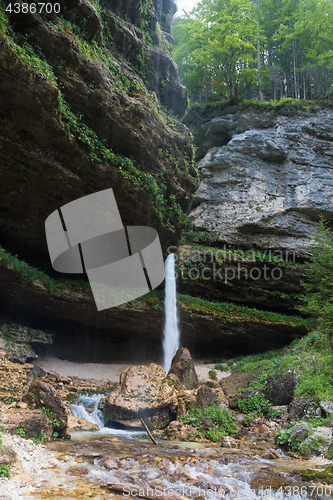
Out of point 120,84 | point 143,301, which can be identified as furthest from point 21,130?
point 143,301

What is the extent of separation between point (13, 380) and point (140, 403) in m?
4.34

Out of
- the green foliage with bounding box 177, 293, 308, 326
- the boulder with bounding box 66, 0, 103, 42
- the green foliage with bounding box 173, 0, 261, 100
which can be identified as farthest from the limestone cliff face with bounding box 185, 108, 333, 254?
the boulder with bounding box 66, 0, 103, 42

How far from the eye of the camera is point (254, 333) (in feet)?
63.8

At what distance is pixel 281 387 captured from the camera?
9641 millimetres

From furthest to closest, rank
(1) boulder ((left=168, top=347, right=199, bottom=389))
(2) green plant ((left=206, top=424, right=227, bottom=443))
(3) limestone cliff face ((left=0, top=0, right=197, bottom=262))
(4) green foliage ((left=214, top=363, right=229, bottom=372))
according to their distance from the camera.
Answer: (4) green foliage ((left=214, top=363, right=229, bottom=372)), (1) boulder ((left=168, top=347, right=199, bottom=389)), (3) limestone cliff face ((left=0, top=0, right=197, bottom=262)), (2) green plant ((left=206, top=424, right=227, bottom=443))

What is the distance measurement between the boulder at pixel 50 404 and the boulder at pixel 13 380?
1294mm

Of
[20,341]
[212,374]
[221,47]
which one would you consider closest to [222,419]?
[212,374]

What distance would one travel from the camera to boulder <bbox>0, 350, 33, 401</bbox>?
7.89 m

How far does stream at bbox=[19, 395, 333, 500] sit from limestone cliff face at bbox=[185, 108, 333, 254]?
643 inches

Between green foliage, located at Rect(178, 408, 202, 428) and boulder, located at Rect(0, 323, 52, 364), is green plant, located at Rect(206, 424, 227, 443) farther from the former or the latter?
boulder, located at Rect(0, 323, 52, 364)

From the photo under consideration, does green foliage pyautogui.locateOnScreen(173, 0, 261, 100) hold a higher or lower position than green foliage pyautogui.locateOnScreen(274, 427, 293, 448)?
higher

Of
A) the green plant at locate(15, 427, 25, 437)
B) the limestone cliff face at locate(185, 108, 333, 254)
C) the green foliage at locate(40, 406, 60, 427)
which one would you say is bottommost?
the green foliage at locate(40, 406, 60, 427)

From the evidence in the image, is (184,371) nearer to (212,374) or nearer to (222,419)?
(222,419)

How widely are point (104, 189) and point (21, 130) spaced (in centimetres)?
388
